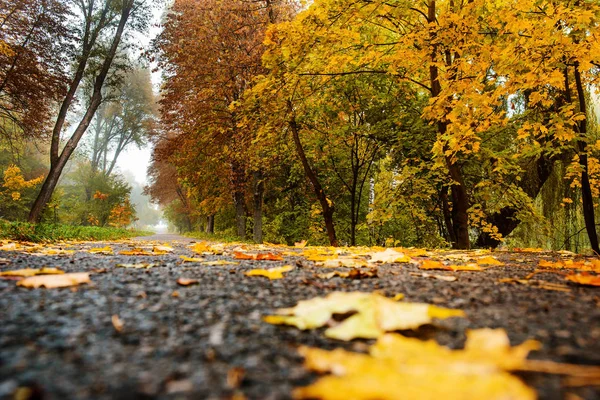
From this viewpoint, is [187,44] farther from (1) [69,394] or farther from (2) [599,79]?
(1) [69,394]

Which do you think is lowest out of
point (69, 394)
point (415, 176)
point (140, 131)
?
point (69, 394)

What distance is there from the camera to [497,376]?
Result: 1.75 feet

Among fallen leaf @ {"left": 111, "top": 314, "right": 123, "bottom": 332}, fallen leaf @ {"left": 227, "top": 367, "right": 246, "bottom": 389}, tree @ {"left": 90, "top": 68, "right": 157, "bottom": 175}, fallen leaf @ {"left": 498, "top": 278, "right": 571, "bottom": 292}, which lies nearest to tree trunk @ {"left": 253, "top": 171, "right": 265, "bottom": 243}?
fallen leaf @ {"left": 498, "top": 278, "right": 571, "bottom": 292}

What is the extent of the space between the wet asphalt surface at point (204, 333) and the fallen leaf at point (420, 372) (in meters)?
0.04

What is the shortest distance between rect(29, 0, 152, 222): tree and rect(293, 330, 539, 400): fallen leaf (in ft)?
30.6

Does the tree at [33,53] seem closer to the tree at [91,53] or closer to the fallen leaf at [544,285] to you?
the tree at [91,53]

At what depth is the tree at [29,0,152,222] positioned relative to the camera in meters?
8.09

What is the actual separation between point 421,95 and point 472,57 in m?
4.42

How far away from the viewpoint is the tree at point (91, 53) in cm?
809

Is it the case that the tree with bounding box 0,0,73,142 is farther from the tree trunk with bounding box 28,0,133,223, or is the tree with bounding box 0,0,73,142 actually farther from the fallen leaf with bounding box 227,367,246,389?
the fallen leaf with bounding box 227,367,246,389

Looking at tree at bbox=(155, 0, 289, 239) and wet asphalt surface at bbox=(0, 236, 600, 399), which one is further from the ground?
tree at bbox=(155, 0, 289, 239)

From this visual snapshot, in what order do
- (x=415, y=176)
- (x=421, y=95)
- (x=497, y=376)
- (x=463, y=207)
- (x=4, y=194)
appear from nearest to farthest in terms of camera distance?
(x=497, y=376), (x=463, y=207), (x=415, y=176), (x=421, y=95), (x=4, y=194)

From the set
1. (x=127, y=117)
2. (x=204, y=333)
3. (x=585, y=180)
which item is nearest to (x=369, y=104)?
(x=585, y=180)

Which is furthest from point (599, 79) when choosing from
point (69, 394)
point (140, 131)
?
point (140, 131)
